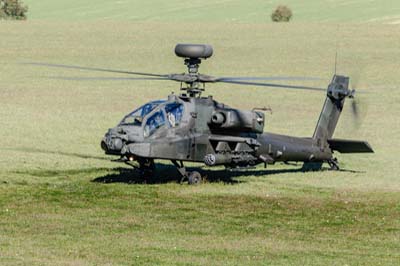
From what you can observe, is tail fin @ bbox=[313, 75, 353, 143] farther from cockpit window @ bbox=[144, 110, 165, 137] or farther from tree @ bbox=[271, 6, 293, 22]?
tree @ bbox=[271, 6, 293, 22]

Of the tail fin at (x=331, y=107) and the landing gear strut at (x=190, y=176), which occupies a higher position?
the tail fin at (x=331, y=107)

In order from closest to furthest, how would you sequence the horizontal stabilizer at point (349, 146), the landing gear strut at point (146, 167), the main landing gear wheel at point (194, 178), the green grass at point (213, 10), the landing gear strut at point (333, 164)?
the landing gear strut at point (146, 167) → the main landing gear wheel at point (194, 178) → the horizontal stabilizer at point (349, 146) → the landing gear strut at point (333, 164) → the green grass at point (213, 10)

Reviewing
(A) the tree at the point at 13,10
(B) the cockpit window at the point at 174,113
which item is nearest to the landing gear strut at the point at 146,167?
(B) the cockpit window at the point at 174,113

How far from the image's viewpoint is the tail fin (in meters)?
23.9

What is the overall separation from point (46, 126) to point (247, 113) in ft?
34.4

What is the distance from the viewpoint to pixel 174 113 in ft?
69.8

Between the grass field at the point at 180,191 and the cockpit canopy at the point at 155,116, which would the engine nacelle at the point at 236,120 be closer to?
the cockpit canopy at the point at 155,116

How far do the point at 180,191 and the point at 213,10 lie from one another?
197ft

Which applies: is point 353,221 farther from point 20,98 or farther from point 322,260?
point 20,98

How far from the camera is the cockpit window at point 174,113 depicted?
69.6ft

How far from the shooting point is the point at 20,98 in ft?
123

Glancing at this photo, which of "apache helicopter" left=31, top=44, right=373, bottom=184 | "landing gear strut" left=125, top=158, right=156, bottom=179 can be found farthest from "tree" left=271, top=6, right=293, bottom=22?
"landing gear strut" left=125, top=158, right=156, bottom=179

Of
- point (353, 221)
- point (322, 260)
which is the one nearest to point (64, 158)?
point (353, 221)

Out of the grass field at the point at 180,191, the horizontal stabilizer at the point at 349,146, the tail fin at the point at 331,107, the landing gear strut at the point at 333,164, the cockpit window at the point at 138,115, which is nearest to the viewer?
the grass field at the point at 180,191
